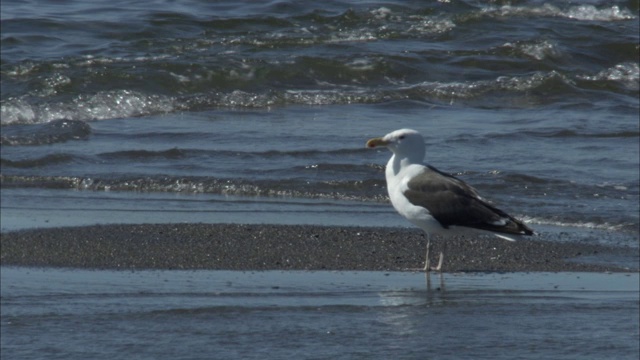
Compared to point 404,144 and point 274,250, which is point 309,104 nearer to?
point 274,250

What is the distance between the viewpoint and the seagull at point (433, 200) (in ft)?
24.2

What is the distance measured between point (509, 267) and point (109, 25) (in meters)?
12.3

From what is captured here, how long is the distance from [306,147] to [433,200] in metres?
4.51

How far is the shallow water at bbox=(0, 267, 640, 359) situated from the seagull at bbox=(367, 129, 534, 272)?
32 cm

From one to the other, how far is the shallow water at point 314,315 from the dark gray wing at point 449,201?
34cm

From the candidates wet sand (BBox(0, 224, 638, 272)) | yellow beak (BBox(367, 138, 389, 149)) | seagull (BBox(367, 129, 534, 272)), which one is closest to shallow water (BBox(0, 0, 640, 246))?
wet sand (BBox(0, 224, 638, 272))

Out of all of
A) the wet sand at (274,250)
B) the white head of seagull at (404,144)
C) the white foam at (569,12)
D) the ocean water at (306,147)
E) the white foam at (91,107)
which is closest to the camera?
the ocean water at (306,147)

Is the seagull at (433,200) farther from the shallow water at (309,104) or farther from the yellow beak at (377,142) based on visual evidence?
the shallow water at (309,104)

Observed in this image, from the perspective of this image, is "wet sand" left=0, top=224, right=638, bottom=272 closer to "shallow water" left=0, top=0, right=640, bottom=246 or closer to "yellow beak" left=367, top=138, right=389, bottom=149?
"shallow water" left=0, top=0, right=640, bottom=246

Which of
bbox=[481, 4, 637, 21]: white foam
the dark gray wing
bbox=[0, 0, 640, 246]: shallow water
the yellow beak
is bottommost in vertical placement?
bbox=[0, 0, 640, 246]: shallow water

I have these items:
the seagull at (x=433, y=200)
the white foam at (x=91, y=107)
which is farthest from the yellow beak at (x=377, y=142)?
the white foam at (x=91, y=107)

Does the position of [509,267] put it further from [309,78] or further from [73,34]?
[73,34]

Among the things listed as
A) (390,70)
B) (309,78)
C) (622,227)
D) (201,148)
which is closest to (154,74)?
(309,78)

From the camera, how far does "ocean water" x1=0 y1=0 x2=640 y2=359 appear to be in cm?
577
